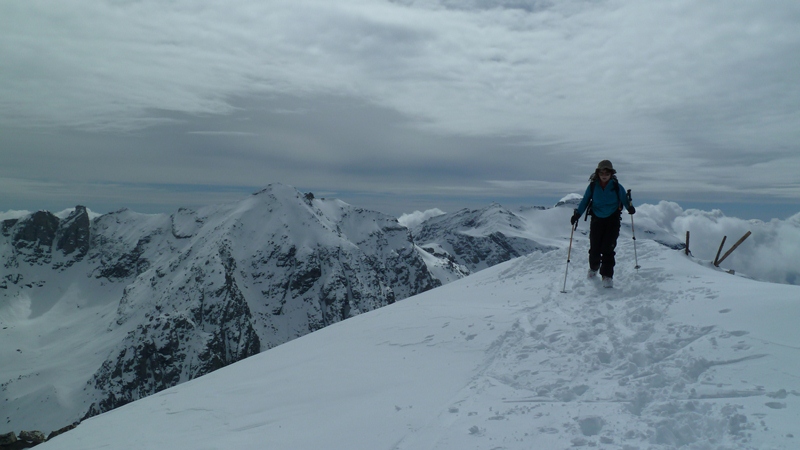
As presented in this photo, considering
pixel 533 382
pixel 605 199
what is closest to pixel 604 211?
pixel 605 199

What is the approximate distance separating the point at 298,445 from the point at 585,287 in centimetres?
865

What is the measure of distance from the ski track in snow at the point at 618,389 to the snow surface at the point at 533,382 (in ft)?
0.07

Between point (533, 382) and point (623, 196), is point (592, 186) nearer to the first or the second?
point (623, 196)

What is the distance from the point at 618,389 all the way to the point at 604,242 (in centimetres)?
674

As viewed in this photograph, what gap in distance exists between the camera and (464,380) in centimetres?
720

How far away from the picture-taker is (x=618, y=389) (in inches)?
235

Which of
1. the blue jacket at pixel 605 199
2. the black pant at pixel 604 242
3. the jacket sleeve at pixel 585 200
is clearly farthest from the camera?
the jacket sleeve at pixel 585 200

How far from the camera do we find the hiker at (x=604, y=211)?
1182 centimetres

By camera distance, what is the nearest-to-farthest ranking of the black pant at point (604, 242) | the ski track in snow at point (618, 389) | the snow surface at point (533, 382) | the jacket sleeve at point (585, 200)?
the ski track in snow at point (618, 389), the snow surface at point (533, 382), the black pant at point (604, 242), the jacket sleeve at point (585, 200)

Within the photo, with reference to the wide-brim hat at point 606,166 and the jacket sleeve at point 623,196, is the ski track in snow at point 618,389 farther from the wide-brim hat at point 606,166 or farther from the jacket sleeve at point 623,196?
the wide-brim hat at point 606,166

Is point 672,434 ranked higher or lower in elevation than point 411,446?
higher

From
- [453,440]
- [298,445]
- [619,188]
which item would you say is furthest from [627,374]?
[619,188]

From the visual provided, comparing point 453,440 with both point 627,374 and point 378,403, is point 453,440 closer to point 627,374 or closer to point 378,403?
point 378,403

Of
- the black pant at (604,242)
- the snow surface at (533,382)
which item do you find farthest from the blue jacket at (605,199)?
the snow surface at (533,382)
